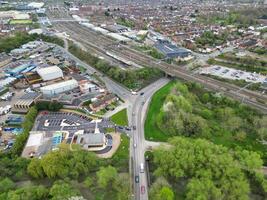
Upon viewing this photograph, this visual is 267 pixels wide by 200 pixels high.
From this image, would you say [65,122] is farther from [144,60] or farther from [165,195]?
[144,60]

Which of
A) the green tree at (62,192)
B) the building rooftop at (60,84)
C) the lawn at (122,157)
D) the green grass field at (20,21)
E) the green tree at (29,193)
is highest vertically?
the green grass field at (20,21)

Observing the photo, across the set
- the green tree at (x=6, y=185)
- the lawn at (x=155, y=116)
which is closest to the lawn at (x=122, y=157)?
the lawn at (x=155, y=116)

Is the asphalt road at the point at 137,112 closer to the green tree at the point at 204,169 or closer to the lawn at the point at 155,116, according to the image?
the lawn at the point at 155,116

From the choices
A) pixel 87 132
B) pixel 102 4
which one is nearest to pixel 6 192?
pixel 87 132

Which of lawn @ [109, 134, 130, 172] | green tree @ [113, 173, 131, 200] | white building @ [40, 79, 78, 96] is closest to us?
green tree @ [113, 173, 131, 200]

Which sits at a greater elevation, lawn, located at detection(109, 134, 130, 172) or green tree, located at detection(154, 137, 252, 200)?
green tree, located at detection(154, 137, 252, 200)

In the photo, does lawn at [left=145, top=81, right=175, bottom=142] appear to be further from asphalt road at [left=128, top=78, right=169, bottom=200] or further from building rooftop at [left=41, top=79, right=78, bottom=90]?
building rooftop at [left=41, top=79, right=78, bottom=90]

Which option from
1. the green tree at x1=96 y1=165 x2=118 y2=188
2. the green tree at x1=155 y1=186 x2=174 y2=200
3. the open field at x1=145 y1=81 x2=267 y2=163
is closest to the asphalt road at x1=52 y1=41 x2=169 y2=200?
the open field at x1=145 y1=81 x2=267 y2=163
